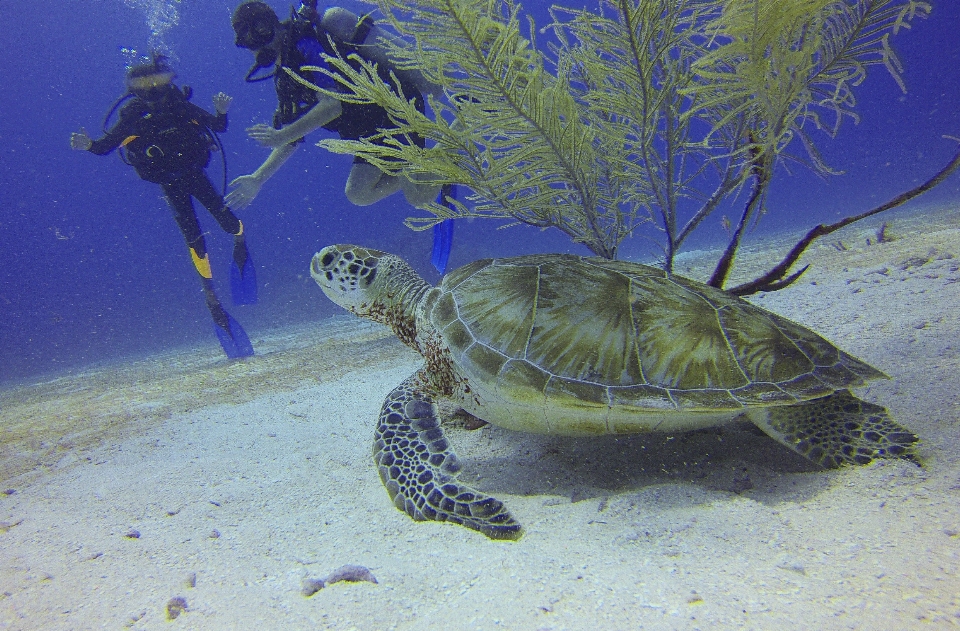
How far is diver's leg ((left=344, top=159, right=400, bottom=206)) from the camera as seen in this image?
233 inches

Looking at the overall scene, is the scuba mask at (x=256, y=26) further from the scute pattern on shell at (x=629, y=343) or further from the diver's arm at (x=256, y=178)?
the scute pattern on shell at (x=629, y=343)

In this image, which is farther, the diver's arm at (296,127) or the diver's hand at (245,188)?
the diver's hand at (245,188)

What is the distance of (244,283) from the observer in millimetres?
8055

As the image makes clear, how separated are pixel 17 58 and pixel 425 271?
60.0 m

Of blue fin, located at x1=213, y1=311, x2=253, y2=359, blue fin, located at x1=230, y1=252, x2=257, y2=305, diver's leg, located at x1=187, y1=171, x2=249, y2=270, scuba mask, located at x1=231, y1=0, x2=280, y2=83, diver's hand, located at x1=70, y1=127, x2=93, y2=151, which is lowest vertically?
blue fin, located at x1=213, y1=311, x2=253, y2=359

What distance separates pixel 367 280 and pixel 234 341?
6379mm

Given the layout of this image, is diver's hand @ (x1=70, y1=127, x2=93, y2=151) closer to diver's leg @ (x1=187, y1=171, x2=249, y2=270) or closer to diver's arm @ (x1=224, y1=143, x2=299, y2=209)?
diver's leg @ (x1=187, y1=171, x2=249, y2=270)

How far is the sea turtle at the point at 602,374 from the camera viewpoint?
213 cm

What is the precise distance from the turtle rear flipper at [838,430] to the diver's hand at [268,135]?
5.63 m

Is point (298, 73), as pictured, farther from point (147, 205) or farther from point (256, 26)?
point (147, 205)

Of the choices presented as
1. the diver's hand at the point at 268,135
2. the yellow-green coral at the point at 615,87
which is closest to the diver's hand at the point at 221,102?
the diver's hand at the point at 268,135

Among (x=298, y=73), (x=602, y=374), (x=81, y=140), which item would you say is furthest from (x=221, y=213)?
(x=602, y=374)

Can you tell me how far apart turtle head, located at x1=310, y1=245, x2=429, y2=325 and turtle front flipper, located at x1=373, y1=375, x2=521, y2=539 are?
Answer: 2.36ft

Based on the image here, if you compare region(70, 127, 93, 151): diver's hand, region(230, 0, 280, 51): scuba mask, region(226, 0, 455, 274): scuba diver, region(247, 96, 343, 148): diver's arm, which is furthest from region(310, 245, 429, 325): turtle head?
region(70, 127, 93, 151): diver's hand
